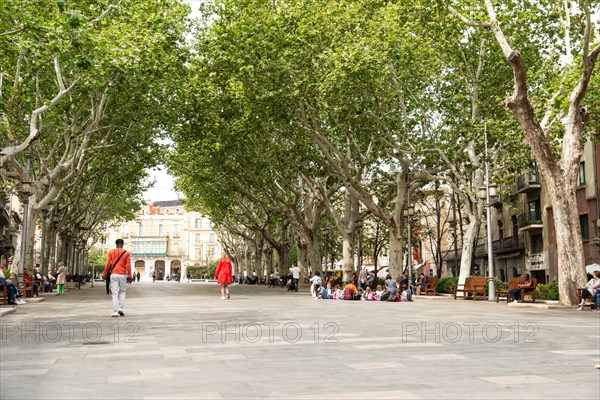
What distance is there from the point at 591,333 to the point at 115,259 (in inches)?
361

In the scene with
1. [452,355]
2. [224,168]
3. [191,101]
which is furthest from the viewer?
[224,168]

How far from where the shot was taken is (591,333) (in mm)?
10664

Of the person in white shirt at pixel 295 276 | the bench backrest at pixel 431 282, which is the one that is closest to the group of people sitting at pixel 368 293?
the bench backrest at pixel 431 282

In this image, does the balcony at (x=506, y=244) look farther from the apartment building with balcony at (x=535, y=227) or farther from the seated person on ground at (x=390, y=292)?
the seated person on ground at (x=390, y=292)

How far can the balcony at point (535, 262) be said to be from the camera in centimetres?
4031

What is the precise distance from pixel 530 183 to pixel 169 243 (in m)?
86.9

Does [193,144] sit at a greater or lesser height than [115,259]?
greater


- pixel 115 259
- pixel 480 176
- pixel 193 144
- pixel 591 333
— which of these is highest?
pixel 193 144

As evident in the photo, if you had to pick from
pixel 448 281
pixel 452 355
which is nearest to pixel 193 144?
pixel 448 281

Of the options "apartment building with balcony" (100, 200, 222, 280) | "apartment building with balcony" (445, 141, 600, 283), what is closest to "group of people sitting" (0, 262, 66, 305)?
"apartment building with balcony" (445, 141, 600, 283)

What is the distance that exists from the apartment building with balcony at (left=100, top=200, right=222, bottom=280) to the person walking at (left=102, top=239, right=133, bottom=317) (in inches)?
3951

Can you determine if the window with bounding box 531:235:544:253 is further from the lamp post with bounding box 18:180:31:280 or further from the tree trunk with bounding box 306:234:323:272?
the lamp post with bounding box 18:180:31:280

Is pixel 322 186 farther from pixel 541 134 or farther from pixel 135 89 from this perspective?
pixel 541 134

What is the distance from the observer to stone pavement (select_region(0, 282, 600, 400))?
5582 mm
